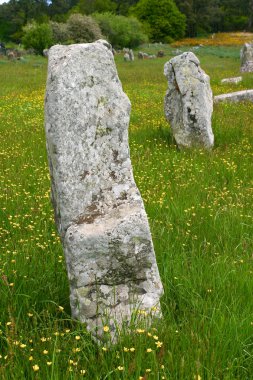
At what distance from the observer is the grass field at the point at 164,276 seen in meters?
3.37

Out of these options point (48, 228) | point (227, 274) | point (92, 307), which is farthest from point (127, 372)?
point (48, 228)

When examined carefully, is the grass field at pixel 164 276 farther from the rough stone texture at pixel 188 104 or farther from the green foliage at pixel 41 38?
the green foliage at pixel 41 38

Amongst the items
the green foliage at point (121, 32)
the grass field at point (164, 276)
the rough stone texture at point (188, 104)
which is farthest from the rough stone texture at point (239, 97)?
the green foliage at point (121, 32)

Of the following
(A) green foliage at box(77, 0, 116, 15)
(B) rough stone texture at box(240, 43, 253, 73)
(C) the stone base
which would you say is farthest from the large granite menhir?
(A) green foliage at box(77, 0, 116, 15)

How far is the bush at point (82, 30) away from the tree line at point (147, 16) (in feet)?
35.2

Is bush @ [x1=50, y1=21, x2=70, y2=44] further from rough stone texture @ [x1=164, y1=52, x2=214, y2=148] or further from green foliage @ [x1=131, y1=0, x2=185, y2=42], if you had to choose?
rough stone texture @ [x1=164, y1=52, x2=214, y2=148]

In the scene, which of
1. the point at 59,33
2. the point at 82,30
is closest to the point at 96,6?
the point at 82,30

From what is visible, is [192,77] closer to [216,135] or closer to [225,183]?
[216,135]

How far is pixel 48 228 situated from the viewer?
617 cm

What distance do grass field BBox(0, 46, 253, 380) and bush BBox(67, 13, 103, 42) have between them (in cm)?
4899

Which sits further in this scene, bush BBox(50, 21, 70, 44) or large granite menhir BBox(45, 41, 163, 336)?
bush BBox(50, 21, 70, 44)

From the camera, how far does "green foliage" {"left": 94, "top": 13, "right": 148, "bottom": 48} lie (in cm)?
6831

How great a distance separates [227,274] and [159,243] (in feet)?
3.57

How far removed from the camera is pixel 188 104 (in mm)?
11516
